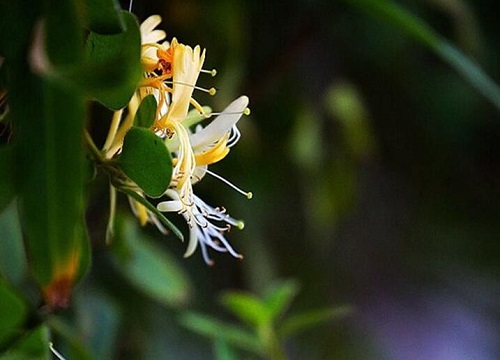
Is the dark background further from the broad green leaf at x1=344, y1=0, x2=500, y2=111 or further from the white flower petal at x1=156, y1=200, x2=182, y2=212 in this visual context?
the white flower petal at x1=156, y1=200, x2=182, y2=212

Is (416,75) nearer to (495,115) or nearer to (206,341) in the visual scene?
(495,115)

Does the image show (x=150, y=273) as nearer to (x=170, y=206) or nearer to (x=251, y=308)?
(x=251, y=308)

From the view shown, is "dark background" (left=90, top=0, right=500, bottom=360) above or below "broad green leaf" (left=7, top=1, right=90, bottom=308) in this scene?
below

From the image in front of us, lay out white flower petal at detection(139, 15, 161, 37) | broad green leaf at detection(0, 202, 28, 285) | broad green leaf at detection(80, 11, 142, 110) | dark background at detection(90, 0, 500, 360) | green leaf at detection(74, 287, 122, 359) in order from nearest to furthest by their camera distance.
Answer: broad green leaf at detection(80, 11, 142, 110)
white flower petal at detection(139, 15, 161, 37)
broad green leaf at detection(0, 202, 28, 285)
green leaf at detection(74, 287, 122, 359)
dark background at detection(90, 0, 500, 360)

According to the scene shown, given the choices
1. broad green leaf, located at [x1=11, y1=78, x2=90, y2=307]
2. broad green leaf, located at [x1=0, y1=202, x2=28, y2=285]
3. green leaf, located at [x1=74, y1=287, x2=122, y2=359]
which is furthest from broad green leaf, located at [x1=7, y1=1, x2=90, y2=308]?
green leaf, located at [x1=74, y1=287, x2=122, y2=359]

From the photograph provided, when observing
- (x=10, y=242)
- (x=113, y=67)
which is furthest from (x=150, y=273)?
(x=113, y=67)

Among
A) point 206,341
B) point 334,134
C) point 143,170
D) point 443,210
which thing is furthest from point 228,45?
point 443,210
